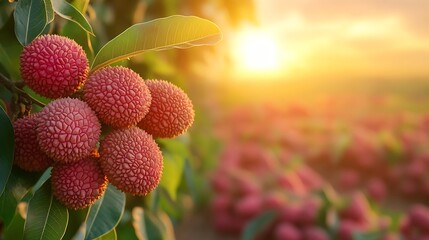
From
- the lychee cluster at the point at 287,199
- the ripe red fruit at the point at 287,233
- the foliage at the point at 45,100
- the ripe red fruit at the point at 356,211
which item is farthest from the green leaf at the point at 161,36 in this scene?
the ripe red fruit at the point at 356,211

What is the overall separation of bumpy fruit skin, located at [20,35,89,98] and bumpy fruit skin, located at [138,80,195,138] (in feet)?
0.31

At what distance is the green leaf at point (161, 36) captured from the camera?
771 mm

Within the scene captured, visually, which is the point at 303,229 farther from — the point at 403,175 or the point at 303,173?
the point at 403,175

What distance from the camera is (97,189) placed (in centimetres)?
73

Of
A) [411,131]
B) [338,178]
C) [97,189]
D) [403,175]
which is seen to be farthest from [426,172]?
[97,189]

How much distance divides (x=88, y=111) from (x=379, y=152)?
4.16 meters

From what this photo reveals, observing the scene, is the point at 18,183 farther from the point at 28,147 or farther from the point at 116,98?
the point at 116,98

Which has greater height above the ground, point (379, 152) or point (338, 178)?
point (379, 152)

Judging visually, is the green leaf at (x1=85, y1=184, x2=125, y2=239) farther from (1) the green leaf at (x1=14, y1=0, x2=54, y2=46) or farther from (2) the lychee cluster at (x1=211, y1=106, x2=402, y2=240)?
(2) the lychee cluster at (x1=211, y1=106, x2=402, y2=240)

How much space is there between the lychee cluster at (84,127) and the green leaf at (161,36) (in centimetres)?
4

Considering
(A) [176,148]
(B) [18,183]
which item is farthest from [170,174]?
(B) [18,183]

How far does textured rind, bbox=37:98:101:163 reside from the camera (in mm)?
684

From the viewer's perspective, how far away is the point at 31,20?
78 cm

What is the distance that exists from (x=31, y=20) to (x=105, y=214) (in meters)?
0.29
